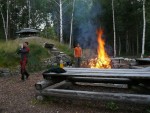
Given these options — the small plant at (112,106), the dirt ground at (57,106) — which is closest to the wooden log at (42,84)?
the dirt ground at (57,106)

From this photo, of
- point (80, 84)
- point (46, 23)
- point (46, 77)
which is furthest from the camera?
point (46, 23)

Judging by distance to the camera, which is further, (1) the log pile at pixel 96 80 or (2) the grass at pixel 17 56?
(2) the grass at pixel 17 56

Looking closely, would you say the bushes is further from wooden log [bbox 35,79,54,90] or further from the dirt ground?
wooden log [bbox 35,79,54,90]

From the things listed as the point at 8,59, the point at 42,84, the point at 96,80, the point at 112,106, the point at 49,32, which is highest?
the point at 49,32

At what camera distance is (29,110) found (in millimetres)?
7969

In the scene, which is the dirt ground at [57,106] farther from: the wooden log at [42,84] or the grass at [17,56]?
the grass at [17,56]

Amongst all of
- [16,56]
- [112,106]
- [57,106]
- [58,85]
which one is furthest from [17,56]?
[112,106]

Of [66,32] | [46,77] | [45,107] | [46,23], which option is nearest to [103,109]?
[45,107]

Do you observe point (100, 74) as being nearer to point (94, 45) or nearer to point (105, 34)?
point (94, 45)

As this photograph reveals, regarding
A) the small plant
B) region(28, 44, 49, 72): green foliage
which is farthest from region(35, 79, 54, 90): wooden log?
region(28, 44, 49, 72): green foliage

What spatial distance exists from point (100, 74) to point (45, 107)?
2084 millimetres

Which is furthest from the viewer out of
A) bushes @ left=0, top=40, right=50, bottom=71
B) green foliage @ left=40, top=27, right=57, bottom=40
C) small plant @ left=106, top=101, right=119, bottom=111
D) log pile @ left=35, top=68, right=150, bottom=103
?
green foliage @ left=40, top=27, right=57, bottom=40

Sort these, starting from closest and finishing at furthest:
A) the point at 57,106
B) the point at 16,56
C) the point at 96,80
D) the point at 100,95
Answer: the point at 100,95 → the point at 57,106 → the point at 96,80 → the point at 16,56

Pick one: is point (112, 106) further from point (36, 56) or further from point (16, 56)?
point (36, 56)
